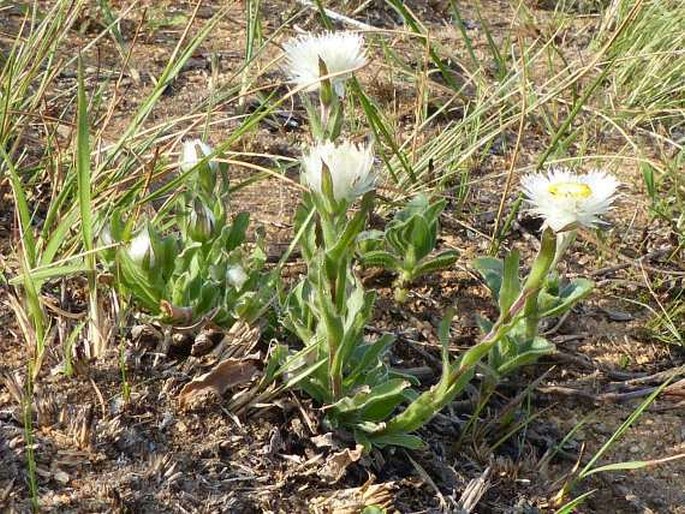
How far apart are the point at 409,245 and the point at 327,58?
45 centimetres

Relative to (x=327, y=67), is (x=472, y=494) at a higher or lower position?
lower

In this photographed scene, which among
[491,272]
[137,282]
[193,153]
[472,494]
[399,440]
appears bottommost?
[472,494]

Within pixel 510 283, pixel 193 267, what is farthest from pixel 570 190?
pixel 193 267

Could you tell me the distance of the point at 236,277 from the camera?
1.68 m

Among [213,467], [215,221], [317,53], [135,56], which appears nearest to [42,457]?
[213,467]

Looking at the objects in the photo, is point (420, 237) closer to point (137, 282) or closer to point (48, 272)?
point (137, 282)

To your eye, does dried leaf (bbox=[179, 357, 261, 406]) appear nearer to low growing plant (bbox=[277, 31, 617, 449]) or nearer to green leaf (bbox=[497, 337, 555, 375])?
low growing plant (bbox=[277, 31, 617, 449])

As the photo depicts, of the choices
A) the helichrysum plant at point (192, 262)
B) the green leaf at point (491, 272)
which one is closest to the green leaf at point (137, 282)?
the helichrysum plant at point (192, 262)

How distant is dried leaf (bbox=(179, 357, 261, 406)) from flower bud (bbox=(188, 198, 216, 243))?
0.25 meters

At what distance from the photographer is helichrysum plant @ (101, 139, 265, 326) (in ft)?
5.29

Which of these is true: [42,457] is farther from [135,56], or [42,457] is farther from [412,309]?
[135,56]

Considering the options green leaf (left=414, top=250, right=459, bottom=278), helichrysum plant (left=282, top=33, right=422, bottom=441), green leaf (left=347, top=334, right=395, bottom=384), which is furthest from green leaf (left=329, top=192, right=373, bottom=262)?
green leaf (left=414, top=250, right=459, bottom=278)

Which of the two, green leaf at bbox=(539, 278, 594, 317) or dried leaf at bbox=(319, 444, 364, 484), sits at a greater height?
green leaf at bbox=(539, 278, 594, 317)

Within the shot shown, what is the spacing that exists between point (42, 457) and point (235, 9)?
2.07 meters
